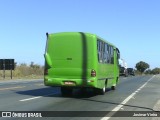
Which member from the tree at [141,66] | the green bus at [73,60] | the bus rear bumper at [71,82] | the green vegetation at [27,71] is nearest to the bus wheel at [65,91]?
the green bus at [73,60]

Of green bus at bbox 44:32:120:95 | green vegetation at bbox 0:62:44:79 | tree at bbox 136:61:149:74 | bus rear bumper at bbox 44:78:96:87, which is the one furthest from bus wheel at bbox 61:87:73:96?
tree at bbox 136:61:149:74

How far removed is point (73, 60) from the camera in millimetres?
20875

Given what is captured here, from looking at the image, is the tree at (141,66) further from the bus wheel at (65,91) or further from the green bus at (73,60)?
the green bus at (73,60)

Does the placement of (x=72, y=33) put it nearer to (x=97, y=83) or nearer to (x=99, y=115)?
(x=97, y=83)

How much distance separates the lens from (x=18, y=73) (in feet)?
254

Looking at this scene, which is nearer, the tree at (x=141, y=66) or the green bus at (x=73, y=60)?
the green bus at (x=73, y=60)

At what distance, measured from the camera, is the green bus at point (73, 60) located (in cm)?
2059

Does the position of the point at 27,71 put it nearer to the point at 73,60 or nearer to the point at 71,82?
the point at 73,60

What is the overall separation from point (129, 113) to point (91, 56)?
662 centimetres

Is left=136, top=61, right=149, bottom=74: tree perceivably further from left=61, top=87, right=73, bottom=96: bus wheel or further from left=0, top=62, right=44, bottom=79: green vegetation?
left=61, top=87, right=73, bottom=96: bus wheel

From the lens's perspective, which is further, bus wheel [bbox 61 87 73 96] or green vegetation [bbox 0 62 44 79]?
green vegetation [bbox 0 62 44 79]

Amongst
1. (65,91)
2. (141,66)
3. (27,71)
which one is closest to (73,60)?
(65,91)

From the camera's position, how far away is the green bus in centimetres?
2059

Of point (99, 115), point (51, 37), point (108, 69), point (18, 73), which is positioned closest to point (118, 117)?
point (99, 115)
